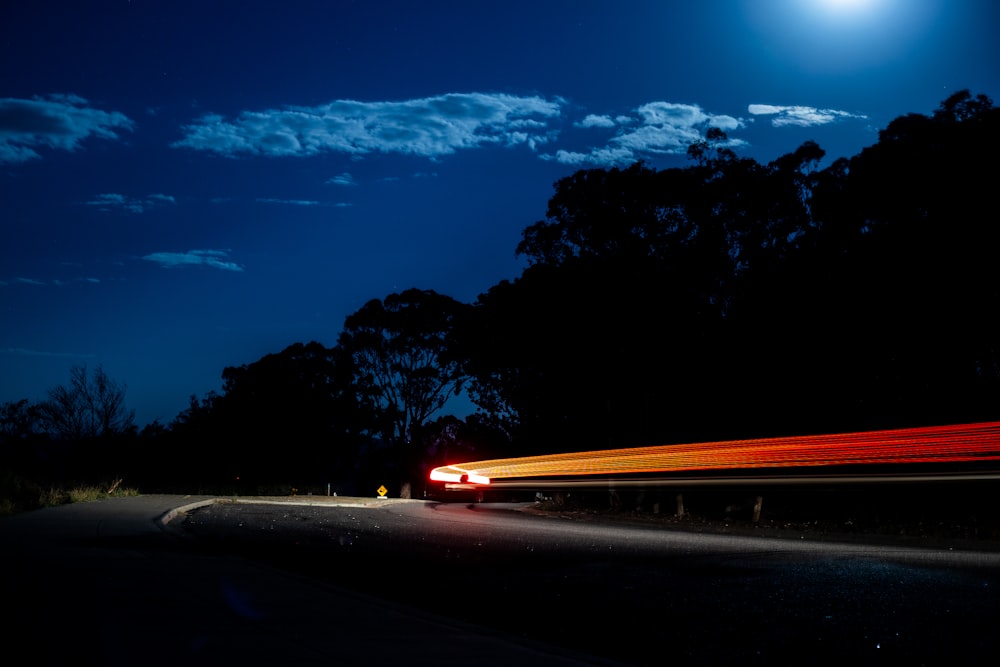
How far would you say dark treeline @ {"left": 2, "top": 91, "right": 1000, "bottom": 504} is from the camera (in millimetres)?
24281

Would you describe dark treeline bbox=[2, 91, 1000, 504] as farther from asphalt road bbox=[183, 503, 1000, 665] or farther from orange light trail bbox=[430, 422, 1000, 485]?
asphalt road bbox=[183, 503, 1000, 665]

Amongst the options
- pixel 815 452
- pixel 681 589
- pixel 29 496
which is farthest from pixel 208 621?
pixel 29 496

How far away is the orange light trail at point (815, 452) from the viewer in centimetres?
1822

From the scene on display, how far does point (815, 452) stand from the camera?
2139 centimetres

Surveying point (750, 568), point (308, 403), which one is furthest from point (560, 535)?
point (308, 403)

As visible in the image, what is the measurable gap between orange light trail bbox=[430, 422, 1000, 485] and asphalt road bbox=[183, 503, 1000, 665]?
2.00m

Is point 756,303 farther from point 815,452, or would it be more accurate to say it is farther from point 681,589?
point 681,589

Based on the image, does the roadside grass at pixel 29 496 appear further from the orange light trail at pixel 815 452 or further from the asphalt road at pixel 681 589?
the orange light trail at pixel 815 452

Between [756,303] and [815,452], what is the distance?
8.36 metres

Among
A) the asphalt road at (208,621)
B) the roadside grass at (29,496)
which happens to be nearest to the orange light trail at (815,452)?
the roadside grass at (29,496)

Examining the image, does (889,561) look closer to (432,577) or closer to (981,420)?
(432,577)

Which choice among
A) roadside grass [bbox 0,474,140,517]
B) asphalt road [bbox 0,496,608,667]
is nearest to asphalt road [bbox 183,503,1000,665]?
asphalt road [bbox 0,496,608,667]

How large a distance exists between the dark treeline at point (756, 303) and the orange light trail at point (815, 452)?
9.87 feet

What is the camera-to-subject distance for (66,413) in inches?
2028
